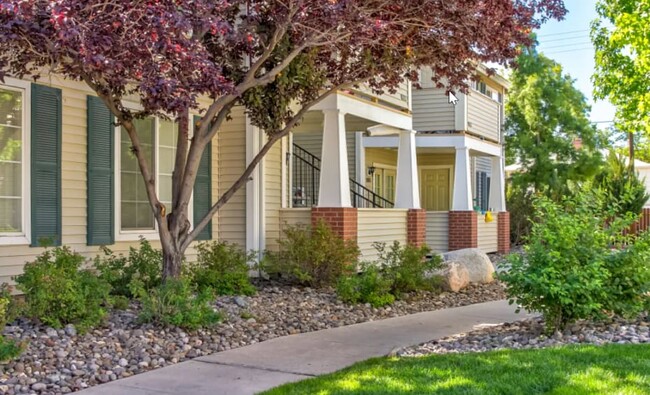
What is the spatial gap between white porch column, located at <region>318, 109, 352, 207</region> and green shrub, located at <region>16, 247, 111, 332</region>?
17.0 ft

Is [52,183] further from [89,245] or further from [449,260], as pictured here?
[449,260]

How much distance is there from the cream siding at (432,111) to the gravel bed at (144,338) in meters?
8.63

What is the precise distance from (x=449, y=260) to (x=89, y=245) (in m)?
6.16

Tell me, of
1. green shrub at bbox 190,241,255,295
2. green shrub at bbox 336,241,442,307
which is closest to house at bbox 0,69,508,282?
green shrub at bbox 190,241,255,295

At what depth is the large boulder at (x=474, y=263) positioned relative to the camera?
1201 centimetres

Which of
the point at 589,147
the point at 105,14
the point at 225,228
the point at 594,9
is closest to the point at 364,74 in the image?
the point at 225,228

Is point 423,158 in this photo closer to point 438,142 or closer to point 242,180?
point 438,142

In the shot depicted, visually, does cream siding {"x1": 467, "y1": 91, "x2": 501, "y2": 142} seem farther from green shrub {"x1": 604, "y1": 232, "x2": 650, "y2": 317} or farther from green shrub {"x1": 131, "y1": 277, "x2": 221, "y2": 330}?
green shrub {"x1": 131, "y1": 277, "x2": 221, "y2": 330}

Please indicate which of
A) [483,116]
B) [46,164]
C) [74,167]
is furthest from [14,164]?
[483,116]

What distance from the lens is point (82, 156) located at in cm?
874

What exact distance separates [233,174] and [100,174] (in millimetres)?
2835

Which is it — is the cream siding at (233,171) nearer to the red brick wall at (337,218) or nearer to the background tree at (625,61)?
the red brick wall at (337,218)

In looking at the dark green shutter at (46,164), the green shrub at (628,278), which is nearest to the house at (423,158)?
the dark green shutter at (46,164)

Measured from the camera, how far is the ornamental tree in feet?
18.5
